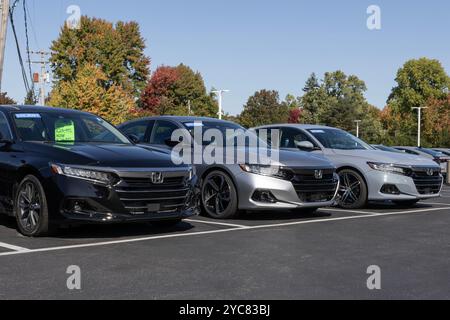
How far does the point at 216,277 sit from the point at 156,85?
228 ft

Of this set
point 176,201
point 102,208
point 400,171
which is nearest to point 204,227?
point 176,201

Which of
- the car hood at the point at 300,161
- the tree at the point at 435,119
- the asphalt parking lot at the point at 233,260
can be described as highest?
the tree at the point at 435,119

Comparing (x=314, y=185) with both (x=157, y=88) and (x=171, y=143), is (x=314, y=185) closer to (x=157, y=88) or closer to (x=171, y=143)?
(x=171, y=143)

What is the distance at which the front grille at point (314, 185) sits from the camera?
28.6 feet

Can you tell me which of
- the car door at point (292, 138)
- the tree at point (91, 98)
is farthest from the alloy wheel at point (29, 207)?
the tree at point (91, 98)

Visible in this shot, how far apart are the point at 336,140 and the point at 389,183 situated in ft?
5.06

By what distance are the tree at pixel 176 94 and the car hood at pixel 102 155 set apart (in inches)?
2470

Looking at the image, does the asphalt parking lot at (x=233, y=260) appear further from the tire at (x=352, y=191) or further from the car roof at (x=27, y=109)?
the tire at (x=352, y=191)

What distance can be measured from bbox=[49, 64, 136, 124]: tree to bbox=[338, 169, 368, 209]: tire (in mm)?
38743

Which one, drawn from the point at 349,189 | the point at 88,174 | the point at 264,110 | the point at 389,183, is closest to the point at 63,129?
the point at 88,174

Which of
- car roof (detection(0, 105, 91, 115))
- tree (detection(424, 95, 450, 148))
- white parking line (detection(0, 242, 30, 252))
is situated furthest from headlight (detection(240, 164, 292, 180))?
tree (detection(424, 95, 450, 148))

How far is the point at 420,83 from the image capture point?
281ft

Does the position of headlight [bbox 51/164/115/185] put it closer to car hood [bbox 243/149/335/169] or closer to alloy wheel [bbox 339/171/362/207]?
car hood [bbox 243/149/335/169]
